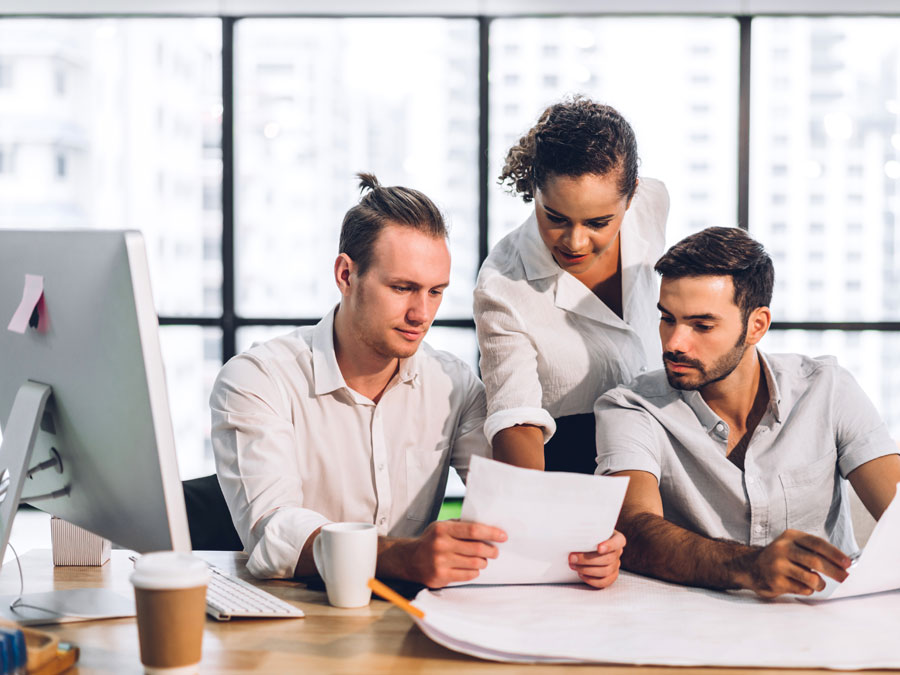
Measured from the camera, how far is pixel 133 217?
4.62 metres

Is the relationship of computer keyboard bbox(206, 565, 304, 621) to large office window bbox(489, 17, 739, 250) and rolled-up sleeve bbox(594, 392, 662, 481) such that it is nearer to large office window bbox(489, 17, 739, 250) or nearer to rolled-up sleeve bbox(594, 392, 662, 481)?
rolled-up sleeve bbox(594, 392, 662, 481)

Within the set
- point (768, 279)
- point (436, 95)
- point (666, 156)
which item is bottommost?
point (768, 279)

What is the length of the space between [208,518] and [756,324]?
1.20m

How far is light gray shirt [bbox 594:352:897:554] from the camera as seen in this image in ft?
5.49

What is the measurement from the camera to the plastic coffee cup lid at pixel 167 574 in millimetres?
941

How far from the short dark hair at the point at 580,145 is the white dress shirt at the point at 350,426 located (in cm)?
47

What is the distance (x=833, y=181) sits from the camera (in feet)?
14.9

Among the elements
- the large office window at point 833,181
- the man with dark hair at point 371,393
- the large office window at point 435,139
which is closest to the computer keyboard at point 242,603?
the man with dark hair at point 371,393

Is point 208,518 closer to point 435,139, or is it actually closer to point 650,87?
point 435,139

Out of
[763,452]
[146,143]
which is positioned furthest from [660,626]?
[146,143]

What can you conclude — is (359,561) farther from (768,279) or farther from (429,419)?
(768,279)

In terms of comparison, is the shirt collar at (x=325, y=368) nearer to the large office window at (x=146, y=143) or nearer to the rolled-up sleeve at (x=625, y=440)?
the rolled-up sleeve at (x=625, y=440)

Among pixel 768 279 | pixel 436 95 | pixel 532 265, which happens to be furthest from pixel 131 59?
pixel 768 279

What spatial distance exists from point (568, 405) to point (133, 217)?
11.1 ft
